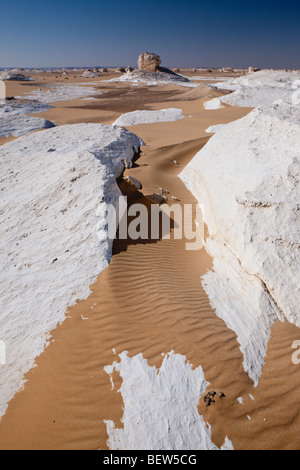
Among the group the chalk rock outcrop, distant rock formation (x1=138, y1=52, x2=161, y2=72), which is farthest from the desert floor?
distant rock formation (x1=138, y1=52, x2=161, y2=72)

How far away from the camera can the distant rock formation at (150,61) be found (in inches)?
1581

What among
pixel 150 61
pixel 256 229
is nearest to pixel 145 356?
pixel 256 229

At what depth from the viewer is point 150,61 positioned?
40500 millimetres

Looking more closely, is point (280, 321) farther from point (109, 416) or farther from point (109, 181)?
point (109, 181)

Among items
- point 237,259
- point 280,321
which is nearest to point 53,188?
point 237,259

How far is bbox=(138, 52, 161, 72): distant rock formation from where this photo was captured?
1581 inches

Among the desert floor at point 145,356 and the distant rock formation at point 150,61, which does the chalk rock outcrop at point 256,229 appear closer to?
the desert floor at point 145,356

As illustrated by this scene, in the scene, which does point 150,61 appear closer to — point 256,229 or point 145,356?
point 256,229

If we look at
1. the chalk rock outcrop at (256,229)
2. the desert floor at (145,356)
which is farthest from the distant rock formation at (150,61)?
the desert floor at (145,356)

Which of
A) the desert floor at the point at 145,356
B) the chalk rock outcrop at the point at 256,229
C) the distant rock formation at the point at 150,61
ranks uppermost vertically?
the distant rock formation at the point at 150,61

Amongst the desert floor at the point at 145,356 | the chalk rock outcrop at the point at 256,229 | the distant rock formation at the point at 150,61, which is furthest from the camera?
the distant rock formation at the point at 150,61

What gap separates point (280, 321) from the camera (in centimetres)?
351

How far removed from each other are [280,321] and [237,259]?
1.08 m

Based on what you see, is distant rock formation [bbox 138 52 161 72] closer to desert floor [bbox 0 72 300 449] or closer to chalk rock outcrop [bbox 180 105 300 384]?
chalk rock outcrop [bbox 180 105 300 384]
